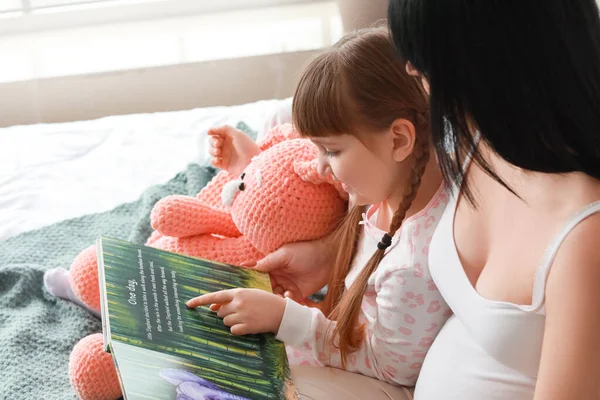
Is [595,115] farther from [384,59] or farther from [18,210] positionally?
[18,210]

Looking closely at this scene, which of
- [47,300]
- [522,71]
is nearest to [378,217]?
[522,71]

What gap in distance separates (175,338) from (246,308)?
11cm

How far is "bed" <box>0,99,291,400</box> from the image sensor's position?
1.19m

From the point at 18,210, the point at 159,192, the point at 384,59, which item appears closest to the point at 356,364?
the point at 384,59

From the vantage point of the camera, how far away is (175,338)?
0.92 m

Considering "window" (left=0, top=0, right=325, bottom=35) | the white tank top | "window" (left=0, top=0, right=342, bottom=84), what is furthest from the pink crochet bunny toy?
"window" (left=0, top=0, right=325, bottom=35)

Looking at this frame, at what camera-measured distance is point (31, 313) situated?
126 cm

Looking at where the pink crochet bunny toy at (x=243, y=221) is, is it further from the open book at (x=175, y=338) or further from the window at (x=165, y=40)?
the window at (x=165, y=40)

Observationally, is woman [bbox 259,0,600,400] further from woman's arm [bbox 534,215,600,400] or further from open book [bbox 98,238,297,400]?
open book [bbox 98,238,297,400]

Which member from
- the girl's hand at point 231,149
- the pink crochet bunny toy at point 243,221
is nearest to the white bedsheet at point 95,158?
the girl's hand at point 231,149

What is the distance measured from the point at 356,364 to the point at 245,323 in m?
0.18

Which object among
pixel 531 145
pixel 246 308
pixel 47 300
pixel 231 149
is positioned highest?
pixel 531 145

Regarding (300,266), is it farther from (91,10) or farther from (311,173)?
(91,10)

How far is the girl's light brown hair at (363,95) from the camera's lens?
926 millimetres
